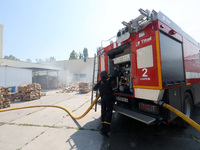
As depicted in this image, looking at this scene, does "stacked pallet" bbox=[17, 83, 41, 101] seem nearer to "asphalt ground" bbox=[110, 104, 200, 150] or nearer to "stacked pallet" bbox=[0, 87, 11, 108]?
"stacked pallet" bbox=[0, 87, 11, 108]

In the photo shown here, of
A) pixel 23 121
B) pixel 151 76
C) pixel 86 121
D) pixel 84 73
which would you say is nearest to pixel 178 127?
pixel 151 76

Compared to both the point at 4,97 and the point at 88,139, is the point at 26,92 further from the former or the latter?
the point at 88,139

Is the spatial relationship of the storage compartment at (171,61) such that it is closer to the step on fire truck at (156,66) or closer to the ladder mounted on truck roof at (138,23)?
the step on fire truck at (156,66)

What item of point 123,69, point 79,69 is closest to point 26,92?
point 123,69

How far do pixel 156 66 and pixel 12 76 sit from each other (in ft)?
51.3

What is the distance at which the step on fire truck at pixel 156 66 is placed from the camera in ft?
7.80

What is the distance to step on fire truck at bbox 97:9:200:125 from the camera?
238cm

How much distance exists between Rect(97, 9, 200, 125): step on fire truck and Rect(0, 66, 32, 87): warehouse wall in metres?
13.9

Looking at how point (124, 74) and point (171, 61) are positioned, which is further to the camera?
point (124, 74)

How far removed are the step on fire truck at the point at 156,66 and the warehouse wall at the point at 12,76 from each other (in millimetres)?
13931

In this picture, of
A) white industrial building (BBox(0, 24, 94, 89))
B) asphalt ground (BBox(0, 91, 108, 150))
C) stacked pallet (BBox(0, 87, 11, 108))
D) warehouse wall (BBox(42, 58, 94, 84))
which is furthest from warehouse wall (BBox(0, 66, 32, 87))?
warehouse wall (BBox(42, 58, 94, 84))

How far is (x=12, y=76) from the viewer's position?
12383 mm

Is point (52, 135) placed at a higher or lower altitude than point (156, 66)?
lower

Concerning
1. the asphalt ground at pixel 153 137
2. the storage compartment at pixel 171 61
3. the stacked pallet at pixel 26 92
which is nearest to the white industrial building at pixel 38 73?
the stacked pallet at pixel 26 92
